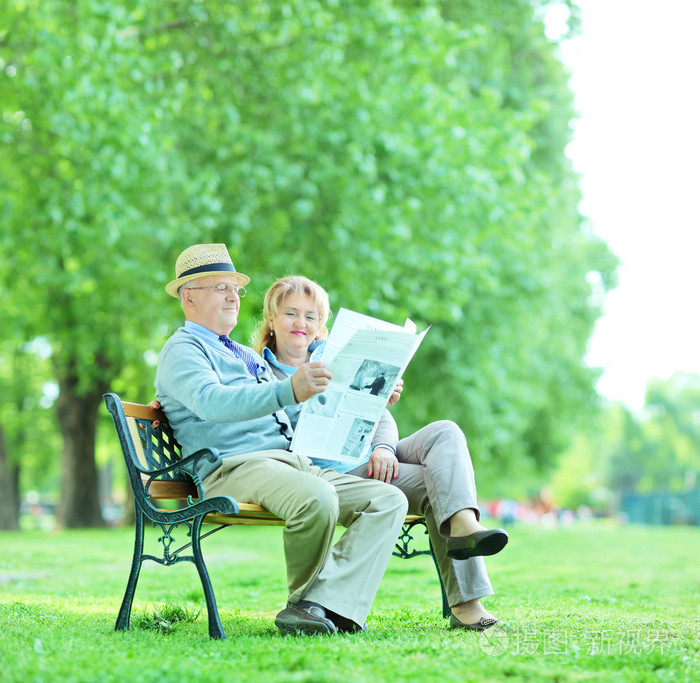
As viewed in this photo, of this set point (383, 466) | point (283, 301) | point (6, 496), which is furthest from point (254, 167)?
point (6, 496)

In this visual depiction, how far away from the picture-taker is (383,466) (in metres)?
4.53

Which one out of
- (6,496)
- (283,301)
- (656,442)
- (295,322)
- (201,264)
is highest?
(201,264)

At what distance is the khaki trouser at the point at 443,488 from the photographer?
13.9 feet

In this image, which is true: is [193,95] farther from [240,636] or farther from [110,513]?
[110,513]

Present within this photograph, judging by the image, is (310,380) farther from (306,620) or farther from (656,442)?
(656,442)

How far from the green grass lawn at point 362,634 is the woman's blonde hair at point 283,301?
1415mm

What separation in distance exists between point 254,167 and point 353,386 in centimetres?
903

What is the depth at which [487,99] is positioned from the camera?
15273 mm

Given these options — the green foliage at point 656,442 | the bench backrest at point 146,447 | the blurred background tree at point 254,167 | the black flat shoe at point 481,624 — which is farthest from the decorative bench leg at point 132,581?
the green foliage at point 656,442

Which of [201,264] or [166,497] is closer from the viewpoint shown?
[166,497]

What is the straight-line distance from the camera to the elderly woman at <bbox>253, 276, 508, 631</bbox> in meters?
4.20

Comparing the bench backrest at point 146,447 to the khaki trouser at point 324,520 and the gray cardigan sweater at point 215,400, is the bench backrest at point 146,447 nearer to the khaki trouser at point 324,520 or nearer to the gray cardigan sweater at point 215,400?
the gray cardigan sweater at point 215,400

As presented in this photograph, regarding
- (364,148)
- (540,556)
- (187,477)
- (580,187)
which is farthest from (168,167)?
(580,187)

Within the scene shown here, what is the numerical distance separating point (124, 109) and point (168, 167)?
131 cm
